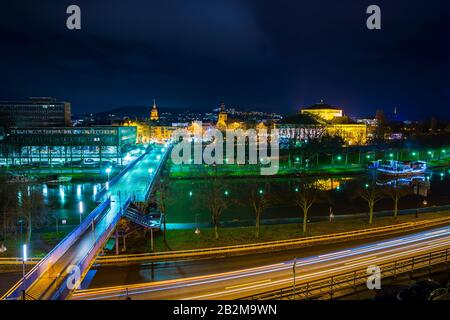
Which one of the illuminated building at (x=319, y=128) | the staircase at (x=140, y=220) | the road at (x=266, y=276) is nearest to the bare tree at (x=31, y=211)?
the staircase at (x=140, y=220)

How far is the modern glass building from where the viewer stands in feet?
119

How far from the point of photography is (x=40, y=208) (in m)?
13.6

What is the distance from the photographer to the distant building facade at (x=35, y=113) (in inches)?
2323

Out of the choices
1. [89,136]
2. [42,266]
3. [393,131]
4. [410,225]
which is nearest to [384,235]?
[410,225]

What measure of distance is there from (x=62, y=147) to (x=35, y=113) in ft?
87.4

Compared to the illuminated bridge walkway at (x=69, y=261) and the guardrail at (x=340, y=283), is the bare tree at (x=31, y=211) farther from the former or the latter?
the guardrail at (x=340, y=283)

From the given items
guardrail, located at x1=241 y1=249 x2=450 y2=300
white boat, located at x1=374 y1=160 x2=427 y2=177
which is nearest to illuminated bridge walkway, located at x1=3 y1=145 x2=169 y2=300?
guardrail, located at x1=241 y1=249 x2=450 y2=300

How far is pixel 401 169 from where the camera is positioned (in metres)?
32.7

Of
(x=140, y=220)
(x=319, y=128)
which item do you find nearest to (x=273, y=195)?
(x=140, y=220)

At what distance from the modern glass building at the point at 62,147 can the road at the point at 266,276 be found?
29.1 meters

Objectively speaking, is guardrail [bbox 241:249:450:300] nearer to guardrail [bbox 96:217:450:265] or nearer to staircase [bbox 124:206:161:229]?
guardrail [bbox 96:217:450:265]

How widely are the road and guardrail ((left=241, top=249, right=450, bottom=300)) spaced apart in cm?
45

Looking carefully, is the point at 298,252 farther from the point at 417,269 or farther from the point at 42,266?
the point at 42,266

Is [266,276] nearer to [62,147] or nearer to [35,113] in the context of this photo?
[62,147]
